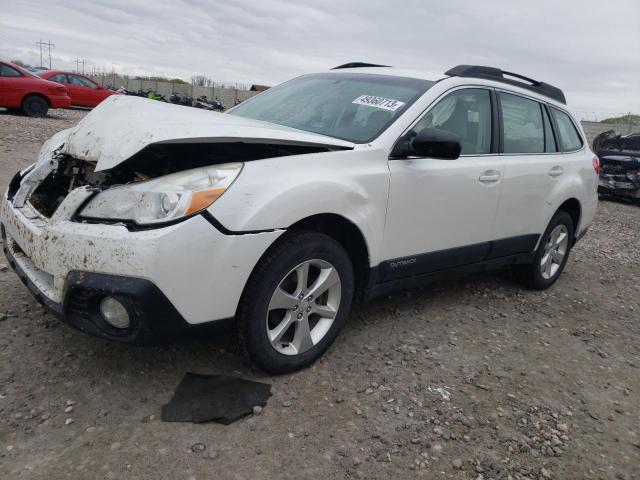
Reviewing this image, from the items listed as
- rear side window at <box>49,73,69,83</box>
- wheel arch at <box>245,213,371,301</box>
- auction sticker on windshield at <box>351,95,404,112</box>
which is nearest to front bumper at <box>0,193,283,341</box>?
wheel arch at <box>245,213,371,301</box>

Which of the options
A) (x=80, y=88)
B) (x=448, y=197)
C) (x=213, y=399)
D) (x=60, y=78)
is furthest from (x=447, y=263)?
(x=80, y=88)

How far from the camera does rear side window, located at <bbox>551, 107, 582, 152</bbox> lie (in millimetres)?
4590

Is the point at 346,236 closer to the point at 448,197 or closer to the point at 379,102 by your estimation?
the point at 448,197

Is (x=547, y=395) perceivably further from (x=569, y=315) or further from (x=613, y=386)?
(x=569, y=315)

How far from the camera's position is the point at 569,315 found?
4.28m

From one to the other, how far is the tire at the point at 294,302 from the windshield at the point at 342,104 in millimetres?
739

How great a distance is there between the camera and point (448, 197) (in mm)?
3338

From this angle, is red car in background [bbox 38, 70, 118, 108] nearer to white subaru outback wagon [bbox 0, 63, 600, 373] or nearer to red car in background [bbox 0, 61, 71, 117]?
red car in background [bbox 0, 61, 71, 117]

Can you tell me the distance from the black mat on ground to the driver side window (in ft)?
5.93

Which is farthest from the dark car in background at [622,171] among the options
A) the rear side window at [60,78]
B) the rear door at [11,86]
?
the rear side window at [60,78]

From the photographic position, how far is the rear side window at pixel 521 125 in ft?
12.8

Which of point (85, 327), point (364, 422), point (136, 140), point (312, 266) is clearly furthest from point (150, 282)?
point (364, 422)

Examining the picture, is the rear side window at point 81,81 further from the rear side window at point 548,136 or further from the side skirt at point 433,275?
the side skirt at point 433,275

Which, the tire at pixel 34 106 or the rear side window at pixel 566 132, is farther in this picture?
the tire at pixel 34 106
